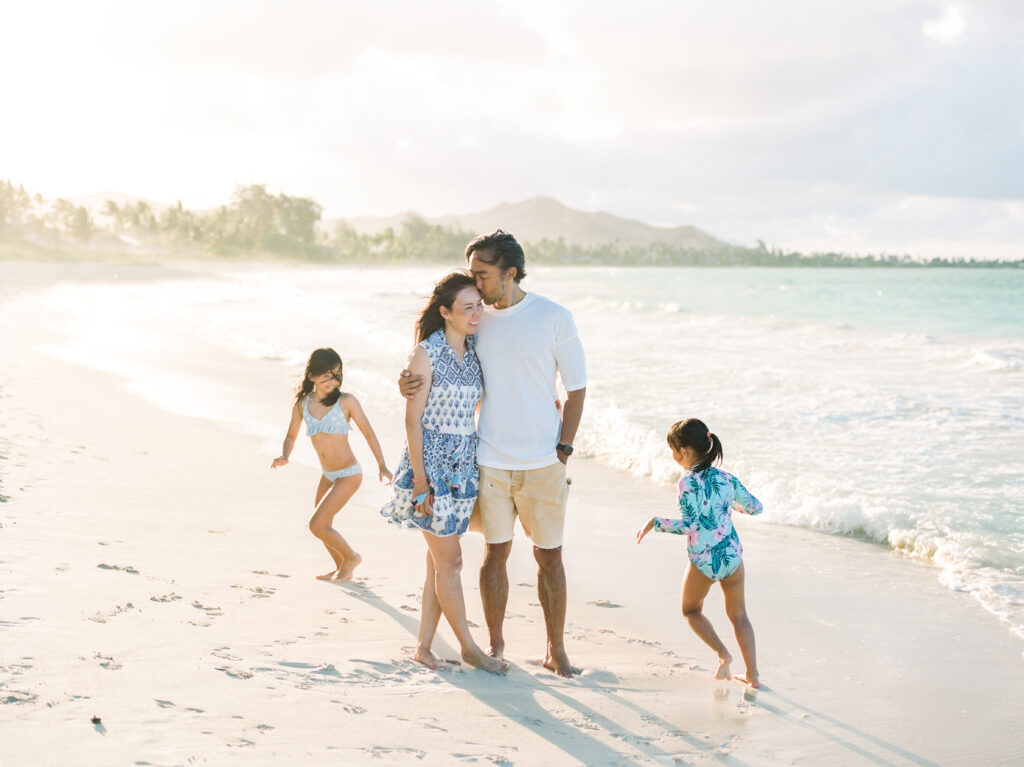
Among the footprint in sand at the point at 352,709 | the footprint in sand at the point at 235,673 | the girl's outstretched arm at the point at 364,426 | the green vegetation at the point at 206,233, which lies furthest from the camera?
the green vegetation at the point at 206,233

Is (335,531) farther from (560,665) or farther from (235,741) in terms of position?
(235,741)

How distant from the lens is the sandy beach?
3.16m

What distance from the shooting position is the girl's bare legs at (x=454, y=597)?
3.96 meters

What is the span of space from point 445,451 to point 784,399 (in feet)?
31.7

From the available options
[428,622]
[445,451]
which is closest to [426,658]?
[428,622]

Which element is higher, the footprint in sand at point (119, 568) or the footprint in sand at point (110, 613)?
the footprint in sand at point (110, 613)

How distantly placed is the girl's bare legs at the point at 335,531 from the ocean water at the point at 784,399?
145 centimetres

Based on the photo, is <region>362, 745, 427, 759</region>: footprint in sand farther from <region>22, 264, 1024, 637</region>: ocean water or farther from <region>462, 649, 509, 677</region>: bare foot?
<region>22, 264, 1024, 637</region>: ocean water

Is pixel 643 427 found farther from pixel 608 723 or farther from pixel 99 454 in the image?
pixel 608 723

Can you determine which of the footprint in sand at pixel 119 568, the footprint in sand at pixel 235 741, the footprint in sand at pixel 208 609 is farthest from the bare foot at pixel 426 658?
the footprint in sand at pixel 119 568

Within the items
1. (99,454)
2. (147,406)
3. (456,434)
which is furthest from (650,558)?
(147,406)

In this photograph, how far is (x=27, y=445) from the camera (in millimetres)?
7344

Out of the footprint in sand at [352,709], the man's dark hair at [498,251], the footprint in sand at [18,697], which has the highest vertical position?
the man's dark hair at [498,251]

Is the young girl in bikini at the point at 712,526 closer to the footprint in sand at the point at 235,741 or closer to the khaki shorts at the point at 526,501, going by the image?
the khaki shorts at the point at 526,501
